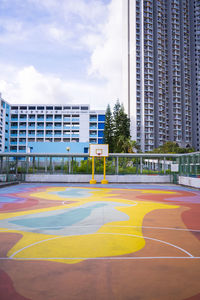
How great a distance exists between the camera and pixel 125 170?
1059 inches

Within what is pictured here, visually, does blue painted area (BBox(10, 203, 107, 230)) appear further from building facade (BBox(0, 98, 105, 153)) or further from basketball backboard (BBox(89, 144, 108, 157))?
building facade (BBox(0, 98, 105, 153))

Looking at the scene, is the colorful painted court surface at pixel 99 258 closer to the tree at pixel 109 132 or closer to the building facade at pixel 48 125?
the tree at pixel 109 132

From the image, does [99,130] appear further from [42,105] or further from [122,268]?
[122,268]

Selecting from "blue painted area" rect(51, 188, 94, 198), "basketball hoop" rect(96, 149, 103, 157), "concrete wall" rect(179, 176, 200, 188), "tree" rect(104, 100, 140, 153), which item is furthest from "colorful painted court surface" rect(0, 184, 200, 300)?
"tree" rect(104, 100, 140, 153)

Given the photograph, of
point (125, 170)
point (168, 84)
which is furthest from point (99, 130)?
point (125, 170)

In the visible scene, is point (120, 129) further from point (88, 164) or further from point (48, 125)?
point (48, 125)

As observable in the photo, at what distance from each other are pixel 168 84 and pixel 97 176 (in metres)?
71.5

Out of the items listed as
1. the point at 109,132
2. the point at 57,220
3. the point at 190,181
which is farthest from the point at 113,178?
the point at 109,132

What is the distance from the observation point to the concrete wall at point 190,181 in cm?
2033

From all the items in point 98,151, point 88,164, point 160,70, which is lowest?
point 88,164

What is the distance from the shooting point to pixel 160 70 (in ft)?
274

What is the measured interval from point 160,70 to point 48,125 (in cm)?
4483

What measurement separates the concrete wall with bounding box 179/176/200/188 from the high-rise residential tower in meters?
55.7

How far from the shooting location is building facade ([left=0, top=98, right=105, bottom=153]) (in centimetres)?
8269
